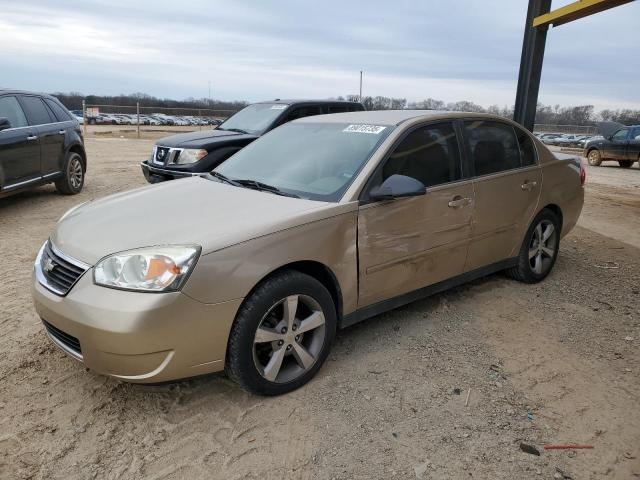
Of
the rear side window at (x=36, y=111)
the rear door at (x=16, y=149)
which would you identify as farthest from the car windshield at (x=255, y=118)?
the rear door at (x=16, y=149)

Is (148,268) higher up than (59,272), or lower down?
higher up

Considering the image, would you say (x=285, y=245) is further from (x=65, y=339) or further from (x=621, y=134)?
(x=621, y=134)

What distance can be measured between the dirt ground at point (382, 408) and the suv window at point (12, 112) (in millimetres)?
3939

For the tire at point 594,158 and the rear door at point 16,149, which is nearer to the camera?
the rear door at point 16,149

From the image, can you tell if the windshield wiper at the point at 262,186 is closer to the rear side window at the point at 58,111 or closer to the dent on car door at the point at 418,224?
the dent on car door at the point at 418,224

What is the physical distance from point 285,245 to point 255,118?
631 centimetres

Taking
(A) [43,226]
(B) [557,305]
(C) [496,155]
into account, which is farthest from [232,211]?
(A) [43,226]

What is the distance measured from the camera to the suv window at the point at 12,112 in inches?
281

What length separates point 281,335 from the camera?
2934 millimetres

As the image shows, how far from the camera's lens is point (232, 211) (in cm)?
304

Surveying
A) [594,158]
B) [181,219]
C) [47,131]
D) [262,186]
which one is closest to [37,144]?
[47,131]

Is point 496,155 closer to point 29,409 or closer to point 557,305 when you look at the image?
point 557,305

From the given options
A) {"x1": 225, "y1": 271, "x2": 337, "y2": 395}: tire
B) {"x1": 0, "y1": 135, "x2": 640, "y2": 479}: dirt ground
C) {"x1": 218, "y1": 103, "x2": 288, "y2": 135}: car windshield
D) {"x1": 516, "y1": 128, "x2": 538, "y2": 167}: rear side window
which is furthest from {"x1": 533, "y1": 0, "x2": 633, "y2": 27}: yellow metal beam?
{"x1": 225, "y1": 271, "x2": 337, "y2": 395}: tire

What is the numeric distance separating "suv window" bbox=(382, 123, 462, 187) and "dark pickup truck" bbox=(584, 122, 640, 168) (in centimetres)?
1820
